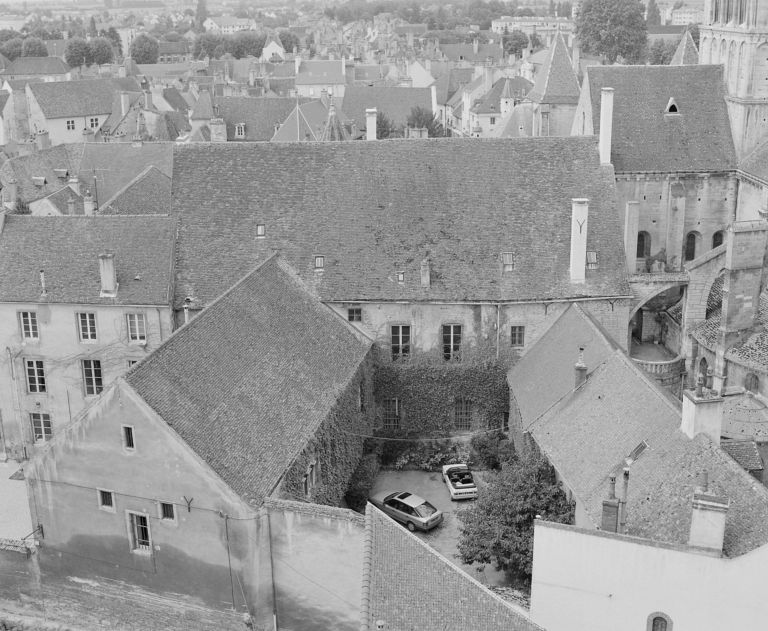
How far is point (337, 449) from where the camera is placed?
36.2 metres

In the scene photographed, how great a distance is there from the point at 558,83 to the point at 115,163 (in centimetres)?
3417

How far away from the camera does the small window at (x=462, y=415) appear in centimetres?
4394

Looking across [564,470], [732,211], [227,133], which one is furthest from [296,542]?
[227,133]

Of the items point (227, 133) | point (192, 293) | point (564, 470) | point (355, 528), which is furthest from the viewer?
point (227, 133)

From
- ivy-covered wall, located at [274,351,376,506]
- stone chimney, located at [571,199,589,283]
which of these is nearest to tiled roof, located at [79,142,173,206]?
ivy-covered wall, located at [274,351,376,506]

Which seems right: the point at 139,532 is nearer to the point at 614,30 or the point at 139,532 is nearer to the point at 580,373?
the point at 580,373

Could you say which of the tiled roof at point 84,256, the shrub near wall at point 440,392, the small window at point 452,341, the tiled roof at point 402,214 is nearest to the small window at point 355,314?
the tiled roof at point 402,214

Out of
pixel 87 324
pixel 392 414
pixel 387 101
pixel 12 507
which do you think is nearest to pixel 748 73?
pixel 392 414

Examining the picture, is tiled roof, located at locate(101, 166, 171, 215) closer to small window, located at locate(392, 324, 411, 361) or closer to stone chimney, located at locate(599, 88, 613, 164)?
small window, located at locate(392, 324, 411, 361)

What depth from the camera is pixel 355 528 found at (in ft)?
89.4

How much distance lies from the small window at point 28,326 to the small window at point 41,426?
3.53 meters

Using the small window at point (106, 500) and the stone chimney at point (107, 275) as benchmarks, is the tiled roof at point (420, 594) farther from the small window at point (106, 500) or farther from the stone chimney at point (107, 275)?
the stone chimney at point (107, 275)

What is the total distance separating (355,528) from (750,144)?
4023 centimetres

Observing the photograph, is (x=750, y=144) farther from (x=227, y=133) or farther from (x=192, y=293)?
(x=227, y=133)
